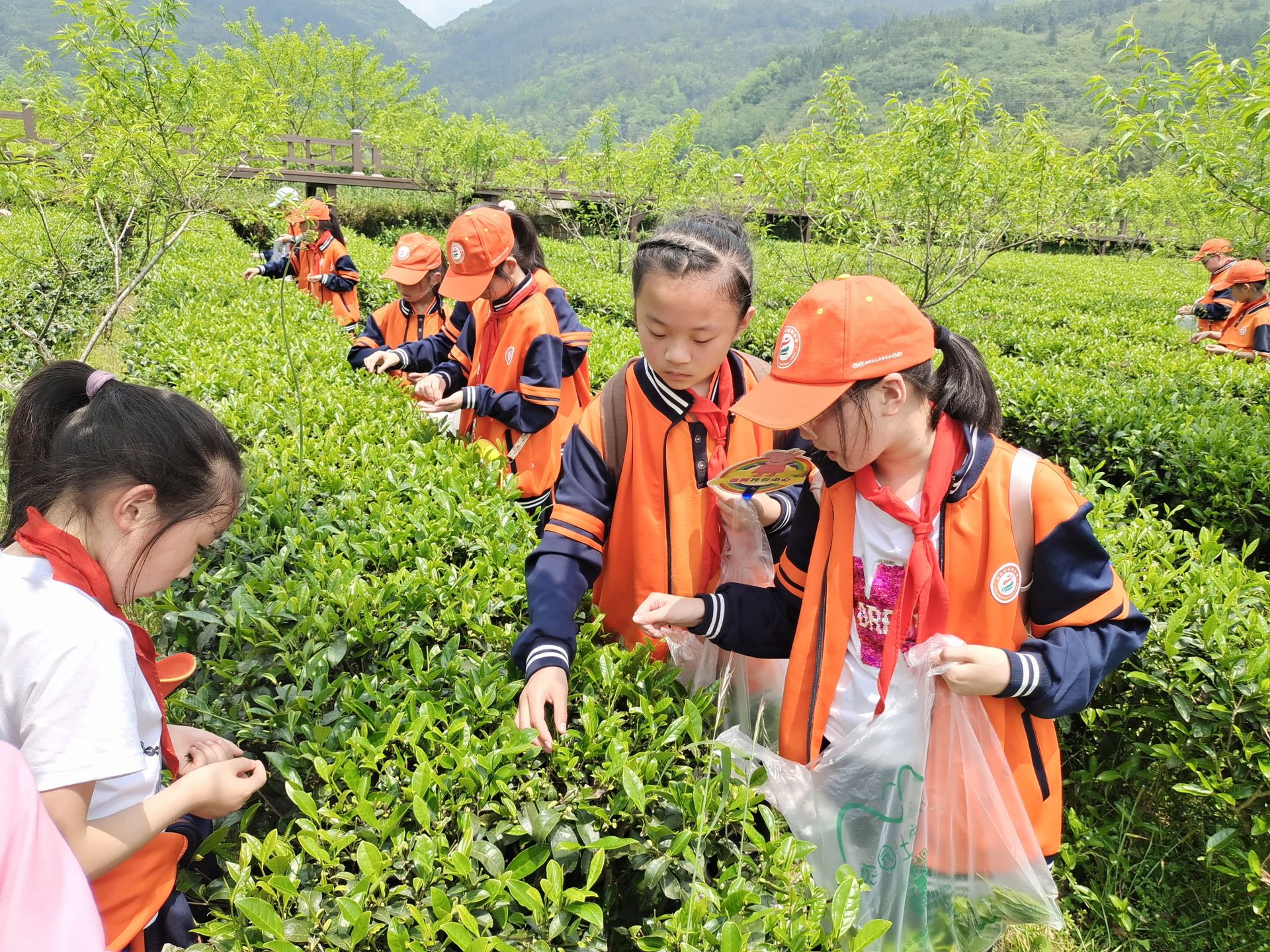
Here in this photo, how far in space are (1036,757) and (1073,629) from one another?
306 mm

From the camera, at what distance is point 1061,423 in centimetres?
496

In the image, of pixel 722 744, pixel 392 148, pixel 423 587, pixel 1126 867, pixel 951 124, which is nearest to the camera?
pixel 722 744

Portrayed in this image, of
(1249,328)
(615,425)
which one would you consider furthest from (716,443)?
(1249,328)

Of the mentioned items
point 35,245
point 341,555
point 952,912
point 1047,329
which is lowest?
point 1047,329

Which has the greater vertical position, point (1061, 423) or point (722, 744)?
point (722, 744)

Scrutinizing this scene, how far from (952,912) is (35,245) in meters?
9.99

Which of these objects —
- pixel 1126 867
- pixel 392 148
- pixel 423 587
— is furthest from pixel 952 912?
pixel 392 148

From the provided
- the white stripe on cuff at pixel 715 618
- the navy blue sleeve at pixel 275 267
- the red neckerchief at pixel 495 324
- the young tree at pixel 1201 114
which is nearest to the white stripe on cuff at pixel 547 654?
the white stripe on cuff at pixel 715 618

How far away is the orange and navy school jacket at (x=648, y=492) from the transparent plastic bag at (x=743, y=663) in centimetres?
10

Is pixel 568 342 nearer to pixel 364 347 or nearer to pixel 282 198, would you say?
pixel 364 347

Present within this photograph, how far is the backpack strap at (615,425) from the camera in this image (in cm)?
204

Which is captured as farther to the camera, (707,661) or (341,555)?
(341,555)

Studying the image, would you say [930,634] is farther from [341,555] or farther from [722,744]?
[341,555]

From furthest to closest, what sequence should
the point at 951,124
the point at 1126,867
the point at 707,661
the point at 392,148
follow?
the point at 392,148 < the point at 951,124 < the point at 1126,867 < the point at 707,661
